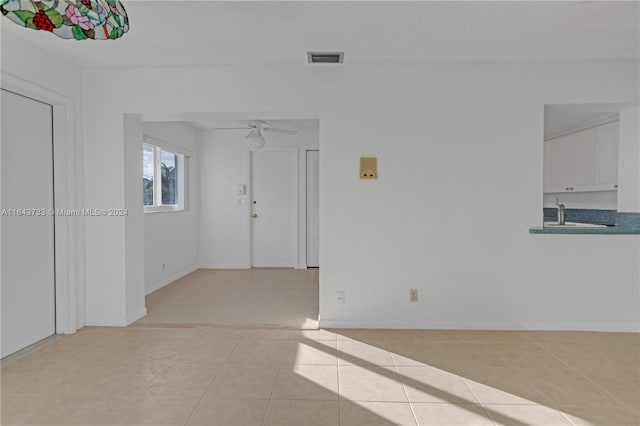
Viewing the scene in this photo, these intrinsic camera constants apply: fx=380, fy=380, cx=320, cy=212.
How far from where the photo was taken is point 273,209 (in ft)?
21.3

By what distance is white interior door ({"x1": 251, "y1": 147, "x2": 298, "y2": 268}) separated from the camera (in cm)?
646

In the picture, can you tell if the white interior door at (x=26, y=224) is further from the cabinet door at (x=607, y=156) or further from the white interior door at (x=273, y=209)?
the cabinet door at (x=607, y=156)

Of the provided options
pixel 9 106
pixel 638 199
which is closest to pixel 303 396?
pixel 9 106

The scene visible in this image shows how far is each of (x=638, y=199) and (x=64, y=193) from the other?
16.9 ft

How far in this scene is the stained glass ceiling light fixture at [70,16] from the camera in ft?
4.76

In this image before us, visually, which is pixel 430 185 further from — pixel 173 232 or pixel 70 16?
pixel 173 232

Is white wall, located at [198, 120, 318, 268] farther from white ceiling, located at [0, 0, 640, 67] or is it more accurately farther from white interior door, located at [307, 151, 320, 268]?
white ceiling, located at [0, 0, 640, 67]

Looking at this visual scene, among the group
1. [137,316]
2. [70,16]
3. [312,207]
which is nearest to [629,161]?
[312,207]

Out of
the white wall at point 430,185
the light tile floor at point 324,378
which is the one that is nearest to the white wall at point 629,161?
the white wall at point 430,185

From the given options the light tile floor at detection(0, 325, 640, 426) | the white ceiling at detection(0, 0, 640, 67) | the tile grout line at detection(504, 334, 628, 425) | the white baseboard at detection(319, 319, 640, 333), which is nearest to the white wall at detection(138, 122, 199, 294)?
the light tile floor at detection(0, 325, 640, 426)

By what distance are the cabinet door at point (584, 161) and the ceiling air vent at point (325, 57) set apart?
3.99m

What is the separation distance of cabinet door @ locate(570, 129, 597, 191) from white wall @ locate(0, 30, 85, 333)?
6.12 metres

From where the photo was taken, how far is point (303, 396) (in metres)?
2.27

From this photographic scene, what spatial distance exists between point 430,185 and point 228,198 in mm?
3914
